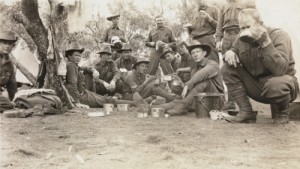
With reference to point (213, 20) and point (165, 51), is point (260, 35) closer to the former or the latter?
point (213, 20)

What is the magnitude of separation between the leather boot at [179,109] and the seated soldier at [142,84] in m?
0.94

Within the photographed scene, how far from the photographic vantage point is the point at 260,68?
420 cm

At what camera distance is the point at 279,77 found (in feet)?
13.1

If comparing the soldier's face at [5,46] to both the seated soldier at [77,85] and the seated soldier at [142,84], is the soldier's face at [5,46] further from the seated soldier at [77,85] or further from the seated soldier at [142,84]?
the seated soldier at [142,84]

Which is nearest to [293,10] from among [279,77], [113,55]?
[279,77]

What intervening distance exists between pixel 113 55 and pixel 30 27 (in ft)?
9.35

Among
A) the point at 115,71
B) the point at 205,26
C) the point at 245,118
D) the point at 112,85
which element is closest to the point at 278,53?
the point at 245,118

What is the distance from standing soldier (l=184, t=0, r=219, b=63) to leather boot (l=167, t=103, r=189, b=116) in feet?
5.98

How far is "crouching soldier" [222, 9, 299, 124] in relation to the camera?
3.87m

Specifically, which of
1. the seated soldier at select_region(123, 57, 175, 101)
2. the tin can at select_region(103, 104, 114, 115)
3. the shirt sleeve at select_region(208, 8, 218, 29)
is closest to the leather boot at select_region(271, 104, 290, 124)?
the seated soldier at select_region(123, 57, 175, 101)

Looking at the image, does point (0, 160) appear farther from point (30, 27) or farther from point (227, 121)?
point (30, 27)

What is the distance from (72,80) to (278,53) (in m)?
3.93

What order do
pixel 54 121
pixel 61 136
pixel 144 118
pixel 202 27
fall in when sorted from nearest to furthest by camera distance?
pixel 61 136 → pixel 54 121 → pixel 144 118 → pixel 202 27

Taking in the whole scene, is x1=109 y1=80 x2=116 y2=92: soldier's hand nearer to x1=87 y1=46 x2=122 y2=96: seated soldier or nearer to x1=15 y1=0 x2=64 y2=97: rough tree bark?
x1=87 y1=46 x2=122 y2=96: seated soldier
